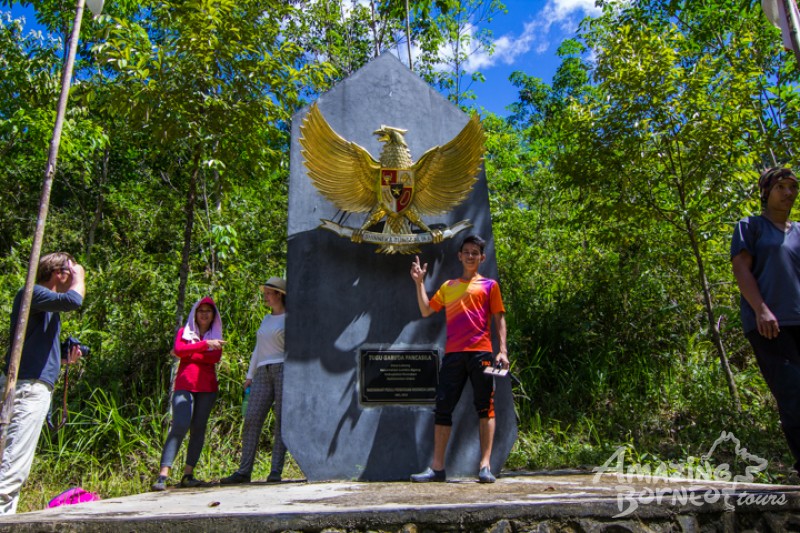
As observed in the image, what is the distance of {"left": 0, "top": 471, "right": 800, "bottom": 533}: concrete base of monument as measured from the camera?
109 inches

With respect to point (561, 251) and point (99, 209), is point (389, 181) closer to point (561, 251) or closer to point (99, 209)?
point (561, 251)

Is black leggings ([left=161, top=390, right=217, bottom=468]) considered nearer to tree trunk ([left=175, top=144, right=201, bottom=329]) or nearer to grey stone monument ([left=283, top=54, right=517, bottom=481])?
grey stone monument ([left=283, top=54, right=517, bottom=481])

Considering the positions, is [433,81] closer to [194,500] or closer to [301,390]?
[301,390]

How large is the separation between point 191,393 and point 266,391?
56 cm

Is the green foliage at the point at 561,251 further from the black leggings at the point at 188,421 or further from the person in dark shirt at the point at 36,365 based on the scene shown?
the person in dark shirt at the point at 36,365

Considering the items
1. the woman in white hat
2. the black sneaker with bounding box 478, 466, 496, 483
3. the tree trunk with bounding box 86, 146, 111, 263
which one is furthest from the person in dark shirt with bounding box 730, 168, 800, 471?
the tree trunk with bounding box 86, 146, 111, 263

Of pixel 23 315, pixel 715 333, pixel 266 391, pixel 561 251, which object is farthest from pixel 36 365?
pixel 561 251

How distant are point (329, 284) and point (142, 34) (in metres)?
3.42

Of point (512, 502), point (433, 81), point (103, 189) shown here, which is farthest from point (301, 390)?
point (433, 81)

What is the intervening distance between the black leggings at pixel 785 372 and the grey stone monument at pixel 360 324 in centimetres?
188

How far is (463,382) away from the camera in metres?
4.37

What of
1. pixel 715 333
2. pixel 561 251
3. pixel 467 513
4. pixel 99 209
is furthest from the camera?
pixel 99 209

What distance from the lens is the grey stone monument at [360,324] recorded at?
463 cm

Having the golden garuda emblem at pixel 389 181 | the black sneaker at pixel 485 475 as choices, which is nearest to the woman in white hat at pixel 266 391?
the golden garuda emblem at pixel 389 181
